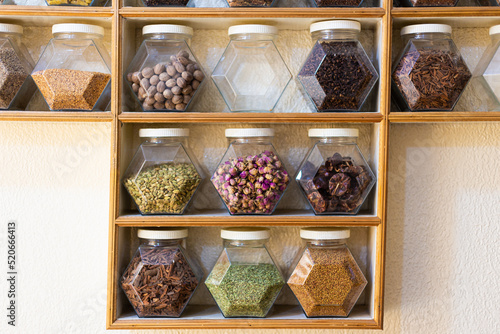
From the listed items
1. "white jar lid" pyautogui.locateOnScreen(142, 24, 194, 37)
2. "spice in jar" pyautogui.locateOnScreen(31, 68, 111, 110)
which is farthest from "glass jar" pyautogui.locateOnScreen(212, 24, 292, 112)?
"spice in jar" pyautogui.locateOnScreen(31, 68, 111, 110)

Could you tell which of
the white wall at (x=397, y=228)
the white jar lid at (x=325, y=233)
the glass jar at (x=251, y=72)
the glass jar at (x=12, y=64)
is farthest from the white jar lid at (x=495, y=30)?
the glass jar at (x=12, y=64)

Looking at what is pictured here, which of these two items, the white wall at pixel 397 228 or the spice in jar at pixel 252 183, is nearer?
the spice in jar at pixel 252 183

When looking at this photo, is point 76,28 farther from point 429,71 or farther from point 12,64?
point 429,71

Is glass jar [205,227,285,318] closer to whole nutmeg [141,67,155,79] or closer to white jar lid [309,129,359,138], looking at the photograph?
white jar lid [309,129,359,138]

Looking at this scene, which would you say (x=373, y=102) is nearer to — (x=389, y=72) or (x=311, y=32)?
(x=389, y=72)

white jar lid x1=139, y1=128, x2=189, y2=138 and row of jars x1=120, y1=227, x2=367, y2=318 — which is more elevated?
white jar lid x1=139, y1=128, x2=189, y2=138

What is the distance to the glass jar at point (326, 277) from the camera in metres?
1.27

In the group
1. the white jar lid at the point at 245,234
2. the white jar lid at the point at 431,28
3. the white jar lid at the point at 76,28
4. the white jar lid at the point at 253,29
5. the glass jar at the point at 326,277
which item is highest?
the white jar lid at the point at 76,28

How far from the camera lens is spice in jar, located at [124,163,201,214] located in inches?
49.9

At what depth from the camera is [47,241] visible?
1.46 metres

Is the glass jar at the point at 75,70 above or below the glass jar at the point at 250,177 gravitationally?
above

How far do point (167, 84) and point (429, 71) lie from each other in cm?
74

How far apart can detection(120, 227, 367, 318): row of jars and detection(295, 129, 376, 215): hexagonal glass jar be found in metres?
0.09

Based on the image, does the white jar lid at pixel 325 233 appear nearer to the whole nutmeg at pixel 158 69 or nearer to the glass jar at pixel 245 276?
the glass jar at pixel 245 276
